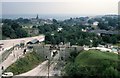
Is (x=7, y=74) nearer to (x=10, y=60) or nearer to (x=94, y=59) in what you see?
(x=10, y=60)

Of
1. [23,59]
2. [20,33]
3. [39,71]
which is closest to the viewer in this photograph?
[39,71]

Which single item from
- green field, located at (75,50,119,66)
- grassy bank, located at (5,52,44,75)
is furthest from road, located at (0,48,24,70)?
green field, located at (75,50,119,66)

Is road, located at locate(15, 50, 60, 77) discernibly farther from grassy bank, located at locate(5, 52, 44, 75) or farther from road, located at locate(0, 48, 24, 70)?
road, located at locate(0, 48, 24, 70)

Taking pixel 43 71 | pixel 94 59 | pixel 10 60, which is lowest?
pixel 43 71

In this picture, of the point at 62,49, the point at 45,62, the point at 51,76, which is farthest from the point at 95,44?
the point at 51,76

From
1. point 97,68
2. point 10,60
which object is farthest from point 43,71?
point 97,68

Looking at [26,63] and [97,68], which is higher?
[97,68]

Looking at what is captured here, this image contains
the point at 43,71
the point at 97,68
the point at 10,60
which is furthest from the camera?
the point at 10,60

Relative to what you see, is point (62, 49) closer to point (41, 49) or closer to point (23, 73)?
point (41, 49)
